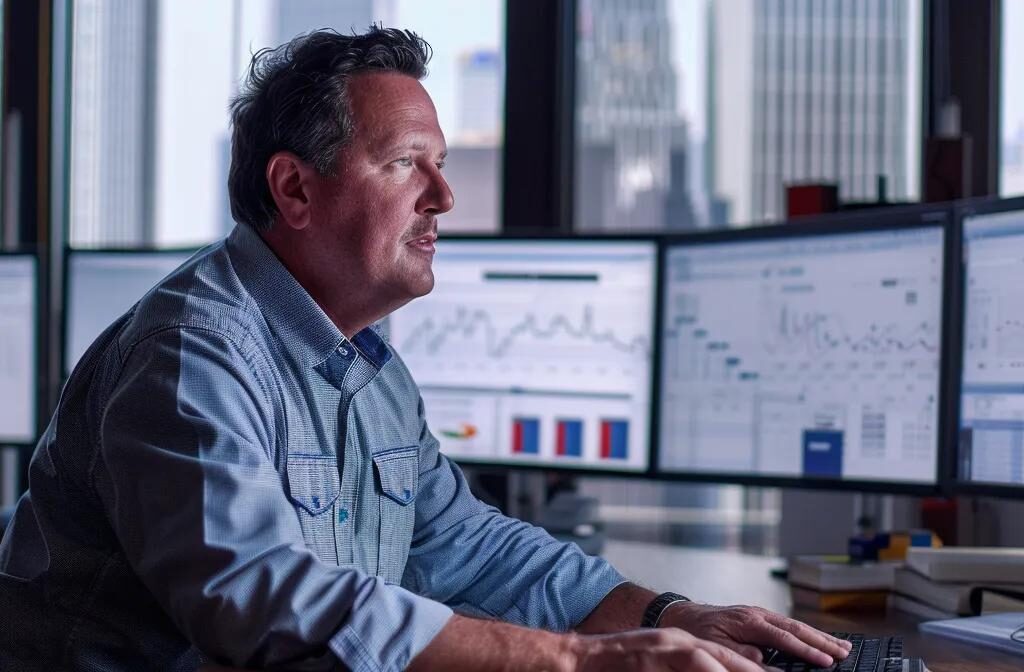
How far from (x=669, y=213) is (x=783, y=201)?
0.55 m

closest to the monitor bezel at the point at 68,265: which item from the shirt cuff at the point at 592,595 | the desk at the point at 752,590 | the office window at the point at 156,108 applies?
the office window at the point at 156,108

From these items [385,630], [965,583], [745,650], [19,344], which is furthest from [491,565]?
[19,344]

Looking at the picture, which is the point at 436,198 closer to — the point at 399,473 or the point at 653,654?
the point at 399,473

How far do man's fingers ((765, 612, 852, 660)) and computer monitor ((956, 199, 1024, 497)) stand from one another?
55 cm

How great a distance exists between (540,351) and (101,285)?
1134 millimetres

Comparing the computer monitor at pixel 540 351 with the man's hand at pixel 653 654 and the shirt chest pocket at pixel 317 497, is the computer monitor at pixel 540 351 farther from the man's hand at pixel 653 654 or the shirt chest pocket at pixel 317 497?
the man's hand at pixel 653 654

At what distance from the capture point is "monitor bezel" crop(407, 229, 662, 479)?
212 cm

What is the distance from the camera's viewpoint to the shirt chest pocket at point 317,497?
1.25 metres

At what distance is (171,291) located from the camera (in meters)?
1.23

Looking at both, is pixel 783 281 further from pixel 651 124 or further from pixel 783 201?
pixel 651 124

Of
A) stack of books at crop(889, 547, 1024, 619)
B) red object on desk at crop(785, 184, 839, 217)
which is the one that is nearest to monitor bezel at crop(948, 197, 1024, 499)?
stack of books at crop(889, 547, 1024, 619)

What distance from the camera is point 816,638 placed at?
118 centimetres

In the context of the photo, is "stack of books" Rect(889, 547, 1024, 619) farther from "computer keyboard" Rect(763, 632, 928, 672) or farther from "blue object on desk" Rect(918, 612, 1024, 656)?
"computer keyboard" Rect(763, 632, 928, 672)

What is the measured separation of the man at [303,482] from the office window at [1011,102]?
4.36ft
